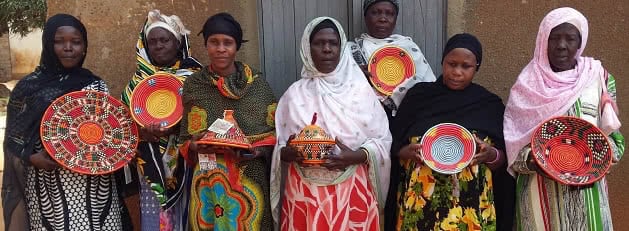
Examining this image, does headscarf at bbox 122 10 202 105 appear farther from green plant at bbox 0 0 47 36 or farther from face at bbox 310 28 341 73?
green plant at bbox 0 0 47 36

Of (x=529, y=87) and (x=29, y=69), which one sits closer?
(x=529, y=87)

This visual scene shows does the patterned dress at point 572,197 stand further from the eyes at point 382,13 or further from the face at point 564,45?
the eyes at point 382,13

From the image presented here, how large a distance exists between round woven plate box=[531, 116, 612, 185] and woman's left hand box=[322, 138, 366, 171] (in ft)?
2.82

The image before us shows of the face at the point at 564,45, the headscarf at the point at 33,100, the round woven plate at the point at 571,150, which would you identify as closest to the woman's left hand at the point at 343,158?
the round woven plate at the point at 571,150

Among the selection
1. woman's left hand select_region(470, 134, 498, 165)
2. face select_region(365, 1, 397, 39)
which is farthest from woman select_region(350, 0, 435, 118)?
woman's left hand select_region(470, 134, 498, 165)

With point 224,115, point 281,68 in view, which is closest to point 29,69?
point 281,68

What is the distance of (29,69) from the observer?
1733cm

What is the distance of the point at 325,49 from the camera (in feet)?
10.6

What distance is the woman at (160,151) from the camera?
3.33 m

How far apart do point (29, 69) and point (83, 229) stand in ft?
52.3

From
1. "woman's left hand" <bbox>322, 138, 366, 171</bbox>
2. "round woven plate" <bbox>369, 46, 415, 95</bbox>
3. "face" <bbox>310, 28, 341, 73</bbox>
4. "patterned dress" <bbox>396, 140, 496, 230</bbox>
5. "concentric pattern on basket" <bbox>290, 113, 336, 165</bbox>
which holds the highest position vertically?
"face" <bbox>310, 28, 341, 73</bbox>

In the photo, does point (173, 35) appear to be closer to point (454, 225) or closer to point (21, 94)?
point (21, 94)

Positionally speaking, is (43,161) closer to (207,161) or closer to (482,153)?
(207,161)

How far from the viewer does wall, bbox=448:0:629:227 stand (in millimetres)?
4215
